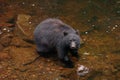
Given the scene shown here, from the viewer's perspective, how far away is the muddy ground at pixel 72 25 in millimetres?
9523

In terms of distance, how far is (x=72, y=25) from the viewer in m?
12.5

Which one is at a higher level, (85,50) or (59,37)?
(59,37)

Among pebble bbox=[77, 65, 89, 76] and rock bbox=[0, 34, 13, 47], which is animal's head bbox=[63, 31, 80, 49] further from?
rock bbox=[0, 34, 13, 47]

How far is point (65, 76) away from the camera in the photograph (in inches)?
365

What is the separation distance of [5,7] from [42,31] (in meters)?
4.79

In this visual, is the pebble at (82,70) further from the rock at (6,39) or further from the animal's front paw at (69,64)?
the rock at (6,39)

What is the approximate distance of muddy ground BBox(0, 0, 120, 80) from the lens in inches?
375

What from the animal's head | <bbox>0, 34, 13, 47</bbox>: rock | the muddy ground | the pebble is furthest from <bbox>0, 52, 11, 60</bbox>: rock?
the pebble

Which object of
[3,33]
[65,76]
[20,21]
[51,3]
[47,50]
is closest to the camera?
[65,76]

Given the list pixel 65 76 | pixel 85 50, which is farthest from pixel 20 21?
pixel 65 76

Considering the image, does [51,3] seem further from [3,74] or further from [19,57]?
[3,74]

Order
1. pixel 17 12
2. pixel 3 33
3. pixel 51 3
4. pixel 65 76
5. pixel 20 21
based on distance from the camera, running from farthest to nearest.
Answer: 1. pixel 51 3
2. pixel 17 12
3. pixel 20 21
4. pixel 3 33
5. pixel 65 76

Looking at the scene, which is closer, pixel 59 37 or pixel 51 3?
pixel 59 37

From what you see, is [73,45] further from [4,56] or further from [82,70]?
A: [4,56]
